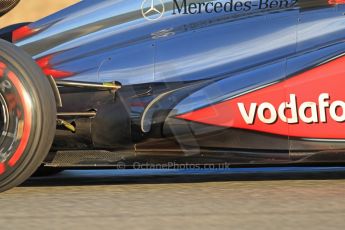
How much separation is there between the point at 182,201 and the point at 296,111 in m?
0.96

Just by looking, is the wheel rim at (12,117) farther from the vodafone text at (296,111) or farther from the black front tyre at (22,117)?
the vodafone text at (296,111)

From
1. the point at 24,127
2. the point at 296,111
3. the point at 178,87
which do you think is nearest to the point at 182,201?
the point at 178,87

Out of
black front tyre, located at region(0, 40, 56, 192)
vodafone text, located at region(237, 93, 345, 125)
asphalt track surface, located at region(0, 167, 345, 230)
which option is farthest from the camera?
vodafone text, located at region(237, 93, 345, 125)

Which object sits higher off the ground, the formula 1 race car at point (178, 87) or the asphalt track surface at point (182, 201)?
the formula 1 race car at point (178, 87)

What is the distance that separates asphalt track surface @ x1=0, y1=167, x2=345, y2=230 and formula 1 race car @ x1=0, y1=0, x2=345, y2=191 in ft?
0.78

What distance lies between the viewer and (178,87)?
17.6 feet

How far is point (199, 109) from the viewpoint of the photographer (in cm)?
536

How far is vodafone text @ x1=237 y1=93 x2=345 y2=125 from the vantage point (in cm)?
527

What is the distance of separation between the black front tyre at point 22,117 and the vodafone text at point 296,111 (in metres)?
1.28

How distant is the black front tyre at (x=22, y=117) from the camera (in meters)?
5.16

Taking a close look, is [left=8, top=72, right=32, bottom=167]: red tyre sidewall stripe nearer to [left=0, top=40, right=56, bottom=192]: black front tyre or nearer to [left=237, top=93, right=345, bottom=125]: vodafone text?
[left=0, top=40, right=56, bottom=192]: black front tyre

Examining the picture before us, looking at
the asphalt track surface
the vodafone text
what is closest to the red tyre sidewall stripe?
the asphalt track surface

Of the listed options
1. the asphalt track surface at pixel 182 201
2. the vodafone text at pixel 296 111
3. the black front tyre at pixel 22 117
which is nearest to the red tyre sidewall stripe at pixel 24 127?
the black front tyre at pixel 22 117

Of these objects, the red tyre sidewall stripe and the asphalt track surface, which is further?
the red tyre sidewall stripe
